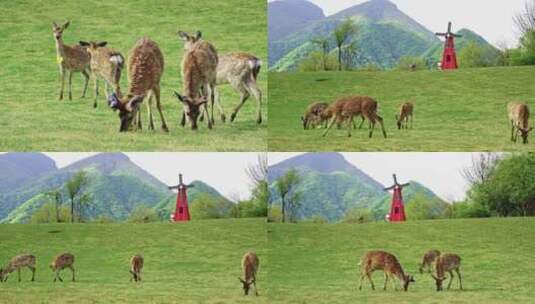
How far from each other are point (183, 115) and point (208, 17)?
0.97 m

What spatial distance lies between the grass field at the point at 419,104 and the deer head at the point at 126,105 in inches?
48.7

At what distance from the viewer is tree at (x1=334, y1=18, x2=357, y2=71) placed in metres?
11.6

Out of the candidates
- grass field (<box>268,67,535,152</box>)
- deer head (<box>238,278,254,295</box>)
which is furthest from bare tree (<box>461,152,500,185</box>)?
deer head (<box>238,278,254,295</box>)

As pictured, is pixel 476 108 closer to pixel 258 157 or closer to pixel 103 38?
pixel 258 157

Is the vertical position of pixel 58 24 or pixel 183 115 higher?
pixel 58 24

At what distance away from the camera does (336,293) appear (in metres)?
11.3

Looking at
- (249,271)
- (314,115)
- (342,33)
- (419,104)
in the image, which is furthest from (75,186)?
(419,104)

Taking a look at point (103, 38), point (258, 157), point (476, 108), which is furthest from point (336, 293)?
point (103, 38)

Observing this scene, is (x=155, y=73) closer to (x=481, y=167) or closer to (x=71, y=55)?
(x=71, y=55)

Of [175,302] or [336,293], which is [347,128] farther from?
[175,302]

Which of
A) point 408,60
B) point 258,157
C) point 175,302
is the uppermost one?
point 408,60

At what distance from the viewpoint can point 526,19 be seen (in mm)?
11484

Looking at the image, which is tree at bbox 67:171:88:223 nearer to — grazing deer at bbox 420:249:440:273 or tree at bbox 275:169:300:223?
tree at bbox 275:169:300:223

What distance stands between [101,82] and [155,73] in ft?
1.79
